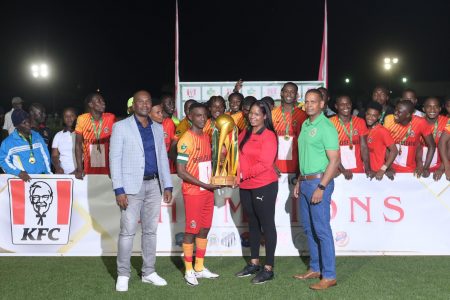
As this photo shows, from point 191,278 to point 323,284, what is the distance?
1.37m

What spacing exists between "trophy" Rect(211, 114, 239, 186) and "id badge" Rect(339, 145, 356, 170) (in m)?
1.85

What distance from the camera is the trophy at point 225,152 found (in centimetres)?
599

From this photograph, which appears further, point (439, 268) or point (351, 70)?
point (351, 70)

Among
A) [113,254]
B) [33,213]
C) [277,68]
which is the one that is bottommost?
[113,254]

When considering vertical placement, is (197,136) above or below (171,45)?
below

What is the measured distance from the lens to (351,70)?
158 ft

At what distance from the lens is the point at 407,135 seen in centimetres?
736

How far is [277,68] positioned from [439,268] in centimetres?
2610

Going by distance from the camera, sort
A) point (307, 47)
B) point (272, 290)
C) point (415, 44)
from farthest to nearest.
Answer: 1. point (415, 44)
2. point (307, 47)
3. point (272, 290)

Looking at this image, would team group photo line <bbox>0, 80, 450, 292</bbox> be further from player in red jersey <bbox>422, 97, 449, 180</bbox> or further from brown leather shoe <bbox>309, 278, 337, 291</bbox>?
player in red jersey <bbox>422, 97, 449, 180</bbox>

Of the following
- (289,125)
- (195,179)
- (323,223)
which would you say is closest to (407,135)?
(289,125)

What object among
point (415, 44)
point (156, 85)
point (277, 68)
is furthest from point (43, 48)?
point (415, 44)

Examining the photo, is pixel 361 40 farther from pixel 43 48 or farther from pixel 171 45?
pixel 43 48

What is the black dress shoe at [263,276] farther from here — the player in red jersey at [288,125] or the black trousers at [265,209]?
the player in red jersey at [288,125]
